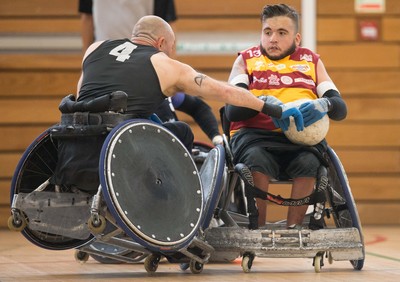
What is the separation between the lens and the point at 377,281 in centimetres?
393

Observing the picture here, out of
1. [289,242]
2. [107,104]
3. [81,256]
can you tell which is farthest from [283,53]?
[81,256]

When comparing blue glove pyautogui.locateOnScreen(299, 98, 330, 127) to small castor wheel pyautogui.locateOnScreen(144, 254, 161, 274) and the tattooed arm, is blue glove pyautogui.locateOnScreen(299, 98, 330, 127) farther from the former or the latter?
small castor wheel pyautogui.locateOnScreen(144, 254, 161, 274)

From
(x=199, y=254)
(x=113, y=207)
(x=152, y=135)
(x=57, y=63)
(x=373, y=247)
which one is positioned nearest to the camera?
(x=113, y=207)

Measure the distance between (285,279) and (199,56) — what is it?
13.1 feet

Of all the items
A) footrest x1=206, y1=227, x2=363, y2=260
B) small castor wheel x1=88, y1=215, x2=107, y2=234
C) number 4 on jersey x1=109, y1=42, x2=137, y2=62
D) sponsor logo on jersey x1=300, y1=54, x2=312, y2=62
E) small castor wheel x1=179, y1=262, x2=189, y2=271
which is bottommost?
small castor wheel x1=179, y1=262, x2=189, y2=271

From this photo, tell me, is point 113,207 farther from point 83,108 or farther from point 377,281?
point 377,281

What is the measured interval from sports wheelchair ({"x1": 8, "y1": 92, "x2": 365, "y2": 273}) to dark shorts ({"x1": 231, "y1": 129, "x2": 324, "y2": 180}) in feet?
0.23

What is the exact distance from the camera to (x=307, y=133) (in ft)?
14.4

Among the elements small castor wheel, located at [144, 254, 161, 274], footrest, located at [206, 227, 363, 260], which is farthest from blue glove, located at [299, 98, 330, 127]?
small castor wheel, located at [144, 254, 161, 274]

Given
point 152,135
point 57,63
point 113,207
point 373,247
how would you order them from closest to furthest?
point 113,207
point 152,135
point 373,247
point 57,63

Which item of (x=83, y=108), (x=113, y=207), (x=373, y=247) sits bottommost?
(x=373, y=247)

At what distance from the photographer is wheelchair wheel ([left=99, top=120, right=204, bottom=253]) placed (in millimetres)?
3771

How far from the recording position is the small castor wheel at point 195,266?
14.1 ft

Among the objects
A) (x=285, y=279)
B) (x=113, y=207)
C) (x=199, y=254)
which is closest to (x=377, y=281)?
(x=285, y=279)
